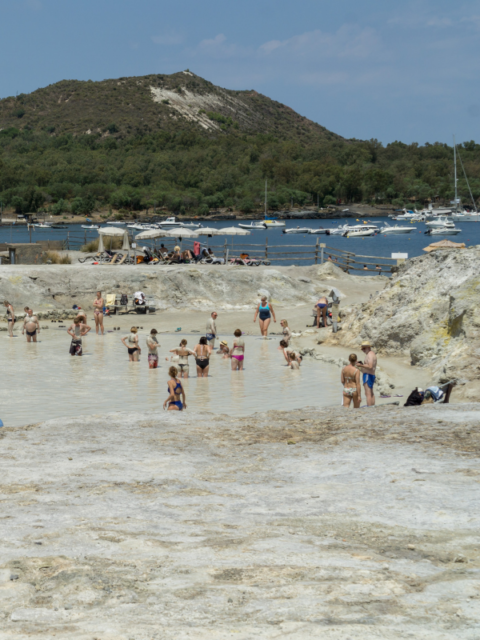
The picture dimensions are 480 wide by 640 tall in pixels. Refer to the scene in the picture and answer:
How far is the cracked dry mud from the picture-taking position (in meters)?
3.77

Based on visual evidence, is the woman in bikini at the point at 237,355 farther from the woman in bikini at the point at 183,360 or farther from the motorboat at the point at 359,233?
the motorboat at the point at 359,233

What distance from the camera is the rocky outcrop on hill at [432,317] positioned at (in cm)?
1357

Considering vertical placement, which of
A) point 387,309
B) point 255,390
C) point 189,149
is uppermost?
point 189,149

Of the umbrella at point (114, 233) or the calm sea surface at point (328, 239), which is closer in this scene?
the umbrella at point (114, 233)

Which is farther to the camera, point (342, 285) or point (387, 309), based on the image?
point (342, 285)

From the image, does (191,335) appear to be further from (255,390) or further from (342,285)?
(342,285)

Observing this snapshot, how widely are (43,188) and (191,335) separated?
13499 cm

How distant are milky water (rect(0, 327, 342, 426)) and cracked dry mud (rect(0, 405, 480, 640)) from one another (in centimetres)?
307

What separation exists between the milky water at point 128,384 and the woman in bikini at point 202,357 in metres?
0.21

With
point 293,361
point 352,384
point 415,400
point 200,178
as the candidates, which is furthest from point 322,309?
point 200,178

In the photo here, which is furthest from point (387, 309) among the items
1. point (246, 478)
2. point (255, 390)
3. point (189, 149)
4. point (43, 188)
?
point (189, 149)

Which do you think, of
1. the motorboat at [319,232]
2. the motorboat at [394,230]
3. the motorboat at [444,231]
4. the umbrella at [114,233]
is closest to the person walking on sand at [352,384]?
the umbrella at [114,233]

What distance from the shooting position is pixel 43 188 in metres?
148

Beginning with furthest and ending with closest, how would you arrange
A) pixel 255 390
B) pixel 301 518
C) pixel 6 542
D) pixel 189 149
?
pixel 189 149
pixel 255 390
pixel 301 518
pixel 6 542
